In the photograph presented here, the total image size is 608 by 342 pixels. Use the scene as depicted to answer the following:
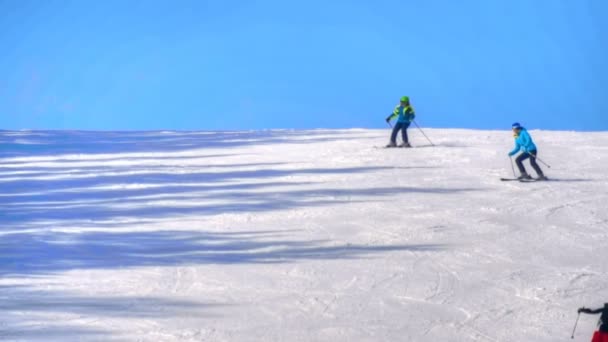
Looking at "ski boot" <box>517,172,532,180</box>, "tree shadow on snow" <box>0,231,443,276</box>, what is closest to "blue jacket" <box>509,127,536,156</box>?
"ski boot" <box>517,172,532,180</box>

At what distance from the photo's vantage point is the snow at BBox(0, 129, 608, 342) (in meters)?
6.64

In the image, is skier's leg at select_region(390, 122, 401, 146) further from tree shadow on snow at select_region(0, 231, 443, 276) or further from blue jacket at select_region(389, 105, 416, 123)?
tree shadow on snow at select_region(0, 231, 443, 276)

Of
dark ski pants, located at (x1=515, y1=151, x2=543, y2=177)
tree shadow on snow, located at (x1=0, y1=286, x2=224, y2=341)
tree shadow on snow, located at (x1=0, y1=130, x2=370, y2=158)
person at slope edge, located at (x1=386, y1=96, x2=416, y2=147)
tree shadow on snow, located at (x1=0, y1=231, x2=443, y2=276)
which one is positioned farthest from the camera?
tree shadow on snow, located at (x1=0, y1=130, x2=370, y2=158)

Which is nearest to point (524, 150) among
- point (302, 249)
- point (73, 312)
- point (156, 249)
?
point (302, 249)

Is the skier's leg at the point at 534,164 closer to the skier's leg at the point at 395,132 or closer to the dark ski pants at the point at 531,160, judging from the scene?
the dark ski pants at the point at 531,160

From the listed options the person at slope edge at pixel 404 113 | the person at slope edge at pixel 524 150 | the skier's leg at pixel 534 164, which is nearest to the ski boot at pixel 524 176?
the person at slope edge at pixel 524 150

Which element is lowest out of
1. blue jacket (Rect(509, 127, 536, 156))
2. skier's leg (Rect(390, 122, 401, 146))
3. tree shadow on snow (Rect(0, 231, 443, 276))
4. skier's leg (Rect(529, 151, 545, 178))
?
tree shadow on snow (Rect(0, 231, 443, 276))

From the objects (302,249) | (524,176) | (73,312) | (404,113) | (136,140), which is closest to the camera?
(73,312)

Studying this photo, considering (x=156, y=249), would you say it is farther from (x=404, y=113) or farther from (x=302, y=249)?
(x=404, y=113)

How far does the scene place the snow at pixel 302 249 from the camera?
664 centimetres

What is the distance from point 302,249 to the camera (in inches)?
369

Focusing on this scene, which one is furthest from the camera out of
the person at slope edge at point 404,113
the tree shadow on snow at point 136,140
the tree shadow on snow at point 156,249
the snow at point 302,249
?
the tree shadow on snow at point 136,140

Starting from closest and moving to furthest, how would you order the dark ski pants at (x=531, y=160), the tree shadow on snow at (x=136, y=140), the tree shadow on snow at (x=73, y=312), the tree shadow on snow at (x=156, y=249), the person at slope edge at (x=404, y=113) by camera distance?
the tree shadow on snow at (x=73, y=312), the tree shadow on snow at (x=156, y=249), the dark ski pants at (x=531, y=160), the person at slope edge at (x=404, y=113), the tree shadow on snow at (x=136, y=140)

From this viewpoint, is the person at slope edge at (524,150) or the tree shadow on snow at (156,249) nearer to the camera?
the tree shadow on snow at (156,249)
